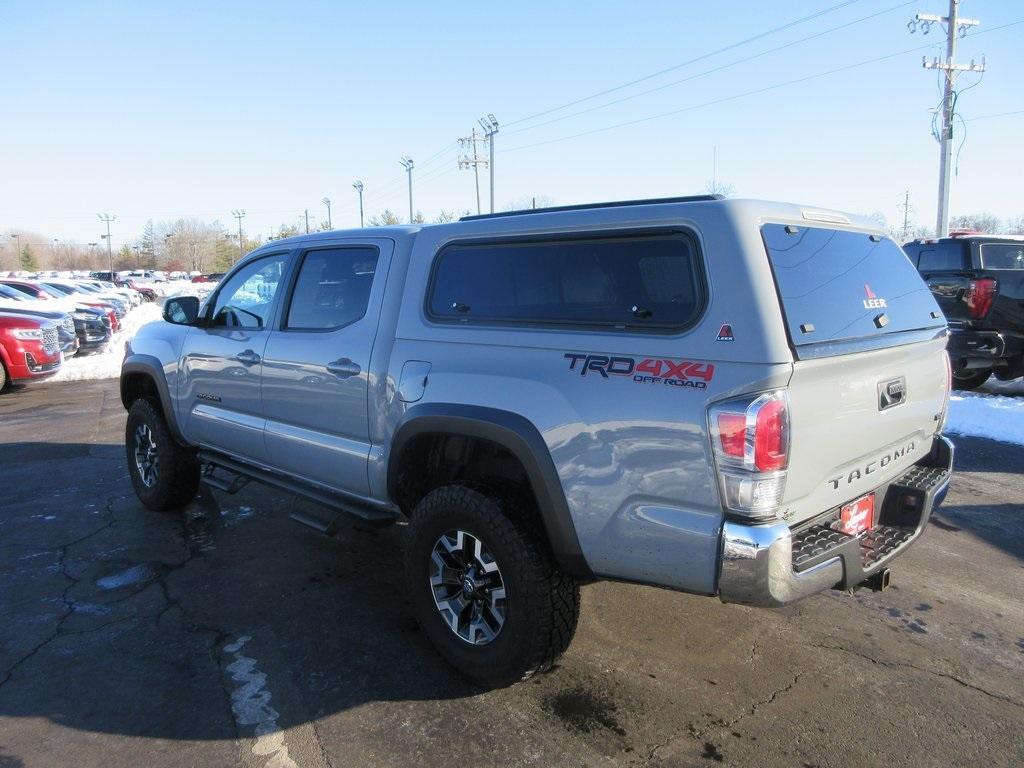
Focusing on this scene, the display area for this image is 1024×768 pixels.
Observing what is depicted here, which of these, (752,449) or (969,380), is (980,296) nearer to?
(969,380)

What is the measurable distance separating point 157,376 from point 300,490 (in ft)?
6.50

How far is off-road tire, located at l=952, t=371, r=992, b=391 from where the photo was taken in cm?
1030

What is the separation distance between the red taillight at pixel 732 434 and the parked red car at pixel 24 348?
1253 cm

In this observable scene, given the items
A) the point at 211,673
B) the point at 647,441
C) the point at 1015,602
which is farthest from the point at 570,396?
the point at 1015,602

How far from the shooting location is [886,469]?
319 centimetres

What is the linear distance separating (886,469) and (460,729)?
214 centimetres

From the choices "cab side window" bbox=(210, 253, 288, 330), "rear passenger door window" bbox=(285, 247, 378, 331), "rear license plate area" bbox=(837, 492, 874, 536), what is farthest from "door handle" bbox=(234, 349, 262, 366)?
"rear license plate area" bbox=(837, 492, 874, 536)

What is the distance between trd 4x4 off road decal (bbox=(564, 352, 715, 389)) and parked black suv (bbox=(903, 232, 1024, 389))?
29.2 ft

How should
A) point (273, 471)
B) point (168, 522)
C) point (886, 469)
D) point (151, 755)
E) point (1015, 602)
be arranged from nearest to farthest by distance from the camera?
point (151, 755) → point (886, 469) → point (1015, 602) → point (273, 471) → point (168, 522)

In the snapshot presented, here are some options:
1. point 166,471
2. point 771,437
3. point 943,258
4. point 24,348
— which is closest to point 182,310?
point 166,471

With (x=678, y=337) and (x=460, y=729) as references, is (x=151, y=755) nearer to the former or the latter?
(x=460, y=729)

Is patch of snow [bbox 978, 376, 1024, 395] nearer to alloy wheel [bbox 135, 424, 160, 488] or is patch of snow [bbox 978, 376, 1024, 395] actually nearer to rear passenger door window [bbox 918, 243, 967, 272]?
rear passenger door window [bbox 918, 243, 967, 272]

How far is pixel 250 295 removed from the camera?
4805 mm

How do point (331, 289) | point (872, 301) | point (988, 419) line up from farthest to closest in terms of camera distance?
point (988, 419) < point (331, 289) < point (872, 301)
